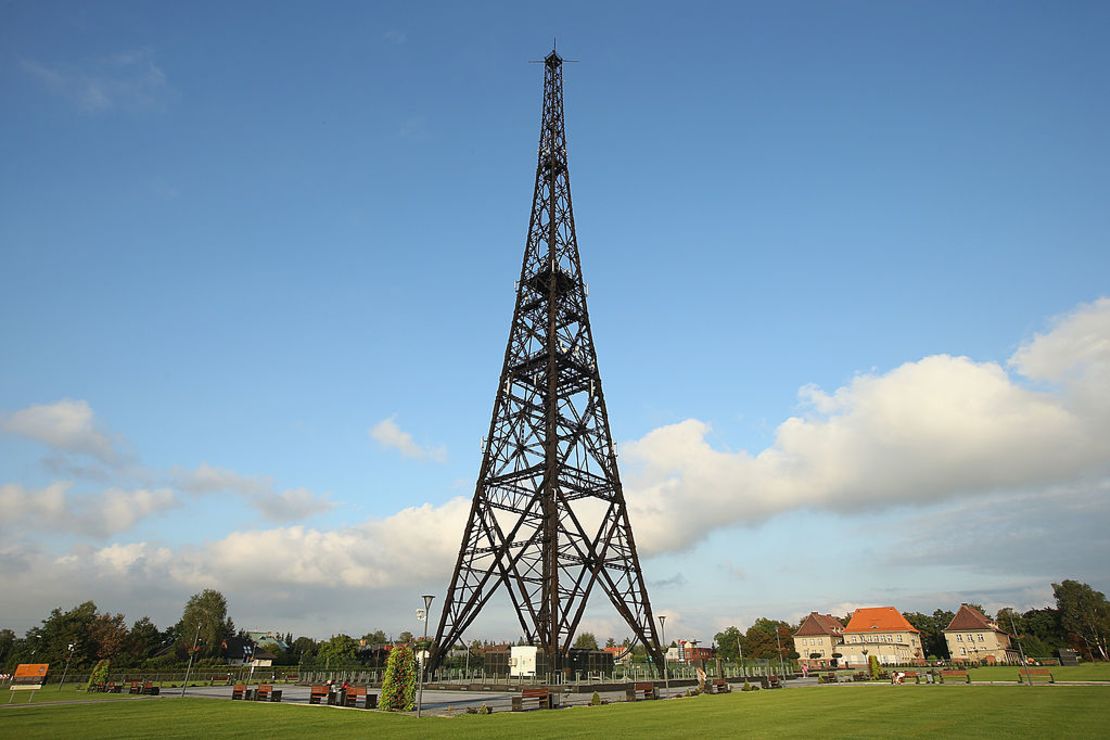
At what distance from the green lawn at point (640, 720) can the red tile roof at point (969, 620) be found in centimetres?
7713

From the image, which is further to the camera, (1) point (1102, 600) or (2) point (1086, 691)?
(1) point (1102, 600)

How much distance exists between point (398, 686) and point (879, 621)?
89.5 metres

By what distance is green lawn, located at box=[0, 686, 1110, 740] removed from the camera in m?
14.6

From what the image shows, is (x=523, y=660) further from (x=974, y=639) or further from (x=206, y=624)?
(x=974, y=639)

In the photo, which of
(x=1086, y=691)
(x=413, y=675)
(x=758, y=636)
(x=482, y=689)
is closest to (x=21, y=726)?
(x=413, y=675)

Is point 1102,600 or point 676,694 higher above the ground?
point 1102,600

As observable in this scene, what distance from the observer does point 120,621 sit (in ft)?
232

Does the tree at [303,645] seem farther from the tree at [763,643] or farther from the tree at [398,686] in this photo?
the tree at [398,686]

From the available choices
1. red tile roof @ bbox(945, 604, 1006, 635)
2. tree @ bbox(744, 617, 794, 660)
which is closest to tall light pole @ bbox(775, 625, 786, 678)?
tree @ bbox(744, 617, 794, 660)

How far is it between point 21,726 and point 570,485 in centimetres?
2435

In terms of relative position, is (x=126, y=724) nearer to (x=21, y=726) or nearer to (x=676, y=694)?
(x=21, y=726)

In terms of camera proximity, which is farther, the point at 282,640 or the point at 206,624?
the point at 282,640

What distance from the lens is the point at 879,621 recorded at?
89938 millimetres

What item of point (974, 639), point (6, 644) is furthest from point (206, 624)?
point (974, 639)
